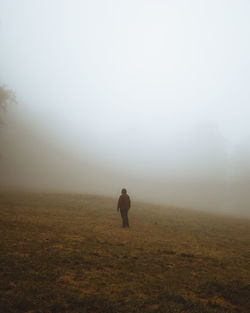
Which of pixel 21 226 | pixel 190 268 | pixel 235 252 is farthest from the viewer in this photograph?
pixel 21 226

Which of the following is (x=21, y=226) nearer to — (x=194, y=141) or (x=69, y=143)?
(x=194, y=141)

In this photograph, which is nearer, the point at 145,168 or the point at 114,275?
the point at 114,275

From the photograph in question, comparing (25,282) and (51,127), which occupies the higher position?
(51,127)

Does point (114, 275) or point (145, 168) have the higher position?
point (145, 168)

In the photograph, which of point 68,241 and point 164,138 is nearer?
point 68,241

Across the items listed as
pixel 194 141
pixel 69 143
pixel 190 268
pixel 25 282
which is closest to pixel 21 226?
pixel 25 282

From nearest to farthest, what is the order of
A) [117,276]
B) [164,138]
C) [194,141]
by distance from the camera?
[117,276] < [194,141] < [164,138]

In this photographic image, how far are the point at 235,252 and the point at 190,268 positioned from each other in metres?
5.15

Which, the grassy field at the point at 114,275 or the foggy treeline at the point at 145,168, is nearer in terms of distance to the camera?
the grassy field at the point at 114,275

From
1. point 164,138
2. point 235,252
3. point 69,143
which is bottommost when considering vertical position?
point 235,252

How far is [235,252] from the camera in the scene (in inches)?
471

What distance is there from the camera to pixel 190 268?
8508mm

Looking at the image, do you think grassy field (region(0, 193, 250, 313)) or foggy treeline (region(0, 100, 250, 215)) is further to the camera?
foggy treeline (region(0, 100, 250, 215))

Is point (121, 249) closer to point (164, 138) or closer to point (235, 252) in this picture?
point (235, 252)
